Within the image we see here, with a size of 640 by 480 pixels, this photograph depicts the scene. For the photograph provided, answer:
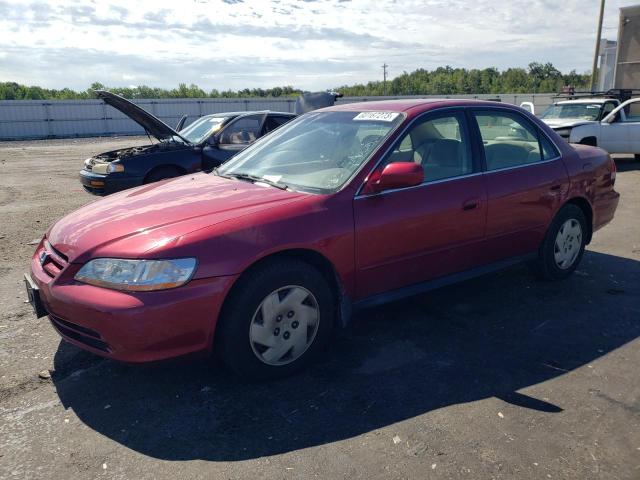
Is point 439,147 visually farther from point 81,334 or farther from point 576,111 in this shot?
point 576,111

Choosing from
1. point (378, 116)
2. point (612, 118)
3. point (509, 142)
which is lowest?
point (612, 118)

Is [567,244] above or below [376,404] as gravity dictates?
above

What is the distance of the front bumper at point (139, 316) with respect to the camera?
9.34ft

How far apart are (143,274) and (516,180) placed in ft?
9.91

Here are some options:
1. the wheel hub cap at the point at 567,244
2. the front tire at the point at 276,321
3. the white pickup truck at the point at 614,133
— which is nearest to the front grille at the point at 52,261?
the front tire at the point at 276,321

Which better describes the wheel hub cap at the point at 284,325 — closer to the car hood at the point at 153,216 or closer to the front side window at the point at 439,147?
the car hood at the point at 153,216

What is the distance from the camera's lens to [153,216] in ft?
11.0

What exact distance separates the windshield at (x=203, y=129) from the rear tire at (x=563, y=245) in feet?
19.6

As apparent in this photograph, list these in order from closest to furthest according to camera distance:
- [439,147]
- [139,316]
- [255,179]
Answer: [139,316], [255,179], [439,147]

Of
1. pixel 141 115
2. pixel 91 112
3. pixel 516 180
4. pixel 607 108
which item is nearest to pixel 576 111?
pixel 607 108

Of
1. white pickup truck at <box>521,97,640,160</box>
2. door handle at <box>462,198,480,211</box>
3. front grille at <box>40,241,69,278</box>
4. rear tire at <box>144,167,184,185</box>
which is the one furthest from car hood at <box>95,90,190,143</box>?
white pickup truck at <box>521,97,640,160</box>

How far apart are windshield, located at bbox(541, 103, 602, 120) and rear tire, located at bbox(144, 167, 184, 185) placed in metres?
9.87

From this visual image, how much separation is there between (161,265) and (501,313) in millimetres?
2737

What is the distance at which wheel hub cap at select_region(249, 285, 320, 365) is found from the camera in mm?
3199
